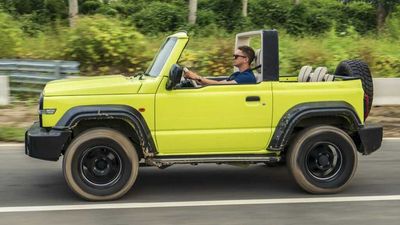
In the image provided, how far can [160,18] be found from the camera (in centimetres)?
3384

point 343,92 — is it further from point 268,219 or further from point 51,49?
point 51,49

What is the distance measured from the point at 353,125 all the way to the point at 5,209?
3.83 m

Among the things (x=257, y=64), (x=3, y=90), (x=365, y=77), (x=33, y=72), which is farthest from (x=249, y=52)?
(x=33, y=72)

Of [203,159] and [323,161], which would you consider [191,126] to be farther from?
[323,161]

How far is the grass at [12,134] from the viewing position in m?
9.54

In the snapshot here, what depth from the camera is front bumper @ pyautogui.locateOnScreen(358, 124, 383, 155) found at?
6230 mm

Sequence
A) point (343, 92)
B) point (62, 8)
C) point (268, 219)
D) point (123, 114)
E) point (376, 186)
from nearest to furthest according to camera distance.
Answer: point (268, 219) < point (123, 114) < point (343, 92) < point (376, 186) < point (62, 8)

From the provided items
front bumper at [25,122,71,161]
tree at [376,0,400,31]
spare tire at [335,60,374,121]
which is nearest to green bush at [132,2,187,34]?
tree at [376,0,400,31]

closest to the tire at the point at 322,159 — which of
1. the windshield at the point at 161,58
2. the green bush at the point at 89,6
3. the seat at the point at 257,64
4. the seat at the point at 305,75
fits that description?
the seat at the point at 257,64

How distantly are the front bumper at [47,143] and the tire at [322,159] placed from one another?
8.09 feet

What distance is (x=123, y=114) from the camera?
5.76m

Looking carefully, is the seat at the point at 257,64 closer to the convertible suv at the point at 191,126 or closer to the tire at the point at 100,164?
the convertible suv at the point at 191,126

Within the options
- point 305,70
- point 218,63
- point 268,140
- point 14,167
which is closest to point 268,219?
point 268,140

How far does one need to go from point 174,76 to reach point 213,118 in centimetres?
62
